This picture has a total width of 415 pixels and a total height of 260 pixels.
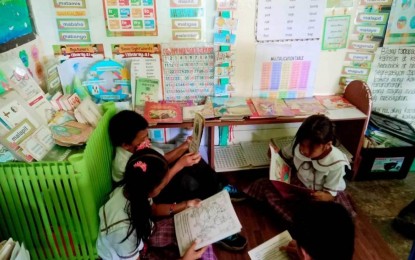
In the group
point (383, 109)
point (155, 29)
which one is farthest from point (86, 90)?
point (383, 109)

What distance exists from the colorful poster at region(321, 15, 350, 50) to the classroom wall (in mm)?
35

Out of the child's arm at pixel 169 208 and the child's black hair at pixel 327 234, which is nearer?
the child's black hair at pixel 327 234

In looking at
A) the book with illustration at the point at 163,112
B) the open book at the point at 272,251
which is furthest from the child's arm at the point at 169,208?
the book with illustration at the point at 163,112

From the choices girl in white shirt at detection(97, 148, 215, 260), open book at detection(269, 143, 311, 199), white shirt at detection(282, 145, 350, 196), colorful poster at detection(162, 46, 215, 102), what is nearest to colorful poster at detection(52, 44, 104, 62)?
colorful poster at detection(162, 46, 215, 102)

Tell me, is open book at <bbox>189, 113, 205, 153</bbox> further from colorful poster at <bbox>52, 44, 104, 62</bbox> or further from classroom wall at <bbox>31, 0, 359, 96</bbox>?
colorful poster at <bbox>52, 44, 104, 62</bbox>

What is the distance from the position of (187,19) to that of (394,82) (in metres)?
1.34

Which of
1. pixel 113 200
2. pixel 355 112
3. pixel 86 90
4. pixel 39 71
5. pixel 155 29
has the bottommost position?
pixel 113 200

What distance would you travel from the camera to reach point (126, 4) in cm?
163

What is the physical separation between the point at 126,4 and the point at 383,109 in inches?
67.3

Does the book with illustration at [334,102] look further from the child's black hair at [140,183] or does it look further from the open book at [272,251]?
the child's black hair at [140,183]

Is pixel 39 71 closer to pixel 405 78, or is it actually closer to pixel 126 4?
pixel 126 4

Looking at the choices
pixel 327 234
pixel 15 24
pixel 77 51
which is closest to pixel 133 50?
pixel 77 51

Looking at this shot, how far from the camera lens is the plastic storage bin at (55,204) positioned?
112 cm

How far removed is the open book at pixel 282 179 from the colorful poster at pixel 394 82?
2.74 ft
